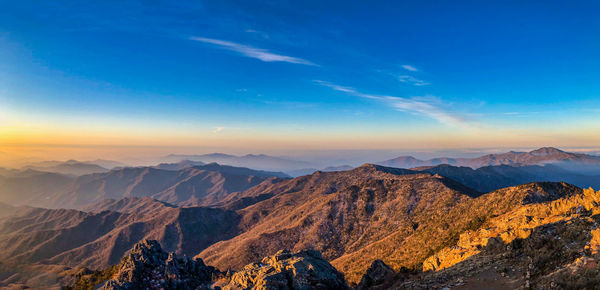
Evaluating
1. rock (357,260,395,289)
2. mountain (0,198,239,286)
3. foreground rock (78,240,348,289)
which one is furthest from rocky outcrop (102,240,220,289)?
mountain (0,198,239,286)

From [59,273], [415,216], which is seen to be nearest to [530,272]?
[415,216]

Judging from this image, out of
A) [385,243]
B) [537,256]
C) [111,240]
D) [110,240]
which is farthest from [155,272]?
[110,240]

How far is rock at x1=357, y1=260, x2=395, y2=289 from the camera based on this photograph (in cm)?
4034

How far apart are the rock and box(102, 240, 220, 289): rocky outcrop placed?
85.6 ft

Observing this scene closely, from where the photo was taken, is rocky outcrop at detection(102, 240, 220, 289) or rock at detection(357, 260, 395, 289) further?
rock at detection(357, 260, 395, 289)

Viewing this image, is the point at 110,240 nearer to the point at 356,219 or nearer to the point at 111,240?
the point at 111,240

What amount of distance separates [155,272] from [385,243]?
61443 mm

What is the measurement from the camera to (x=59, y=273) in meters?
100

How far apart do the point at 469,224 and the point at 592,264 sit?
156 ft

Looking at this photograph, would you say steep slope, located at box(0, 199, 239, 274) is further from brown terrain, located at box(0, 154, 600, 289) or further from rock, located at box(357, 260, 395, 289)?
rock, located at box(357, 260, 395, 289)

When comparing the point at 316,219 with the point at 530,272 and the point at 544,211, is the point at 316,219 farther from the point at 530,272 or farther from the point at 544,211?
the point at 530,272

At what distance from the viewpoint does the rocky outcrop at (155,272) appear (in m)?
38.3

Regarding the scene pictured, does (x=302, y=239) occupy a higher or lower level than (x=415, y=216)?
lower

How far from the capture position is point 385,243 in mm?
76875
